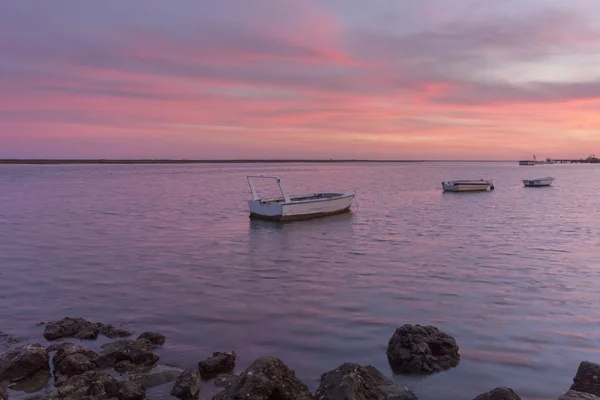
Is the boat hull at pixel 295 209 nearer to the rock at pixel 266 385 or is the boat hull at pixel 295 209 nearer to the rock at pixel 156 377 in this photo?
the rock at pixel 156 377

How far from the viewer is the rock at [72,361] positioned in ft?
29.2

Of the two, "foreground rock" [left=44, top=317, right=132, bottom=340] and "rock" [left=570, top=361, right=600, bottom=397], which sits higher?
"rock" [left=570, top=361, right=600, bottom=397]

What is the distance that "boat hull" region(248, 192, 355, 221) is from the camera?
106 ft

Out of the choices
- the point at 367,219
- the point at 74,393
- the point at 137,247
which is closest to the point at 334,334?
the point at 74,393

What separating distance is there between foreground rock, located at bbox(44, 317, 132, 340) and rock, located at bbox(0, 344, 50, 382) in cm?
179

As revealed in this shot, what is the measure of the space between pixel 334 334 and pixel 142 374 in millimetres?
4236

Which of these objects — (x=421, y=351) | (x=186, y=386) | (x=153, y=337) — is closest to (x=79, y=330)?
(x=153, y=337)

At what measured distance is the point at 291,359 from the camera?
9.84 meters

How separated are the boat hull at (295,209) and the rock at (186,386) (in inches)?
944

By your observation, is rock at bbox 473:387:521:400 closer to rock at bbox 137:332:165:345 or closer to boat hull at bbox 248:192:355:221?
rock at bbox 137:332:165:345

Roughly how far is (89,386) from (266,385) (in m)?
2.80

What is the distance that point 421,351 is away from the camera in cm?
945

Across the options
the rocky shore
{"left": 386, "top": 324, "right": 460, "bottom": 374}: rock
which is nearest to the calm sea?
{"left": 386, "top": 324, "right": 460, "bottom": 374}: rock

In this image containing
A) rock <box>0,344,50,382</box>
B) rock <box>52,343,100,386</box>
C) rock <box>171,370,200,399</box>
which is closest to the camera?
rock <box>171,370,200,399</box>
